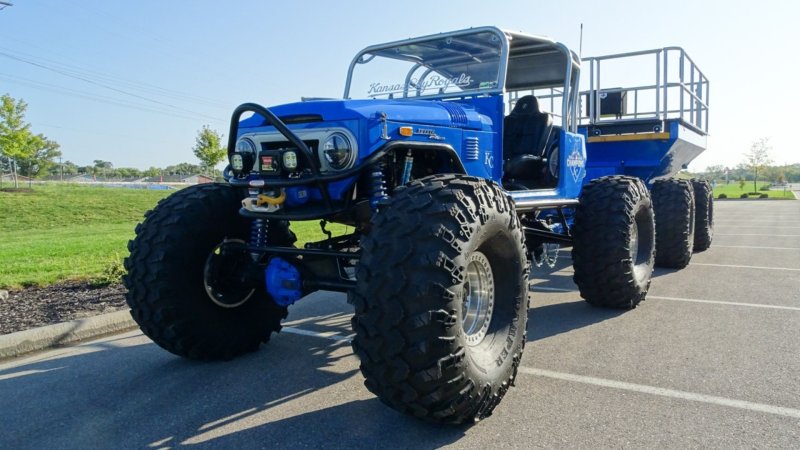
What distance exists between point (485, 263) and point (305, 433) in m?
1.47

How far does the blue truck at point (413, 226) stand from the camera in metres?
3.06

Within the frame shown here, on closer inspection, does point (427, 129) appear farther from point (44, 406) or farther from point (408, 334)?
point (44, 406)

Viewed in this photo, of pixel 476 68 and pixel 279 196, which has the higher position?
pixel 476 68

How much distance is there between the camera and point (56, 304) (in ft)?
20.9

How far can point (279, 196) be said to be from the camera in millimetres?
4066

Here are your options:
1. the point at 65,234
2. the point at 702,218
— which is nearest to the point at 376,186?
the point at 702,218

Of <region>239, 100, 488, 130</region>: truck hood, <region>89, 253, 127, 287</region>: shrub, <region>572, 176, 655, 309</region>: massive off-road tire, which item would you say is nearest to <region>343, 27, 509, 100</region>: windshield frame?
<region>239, 100, 488, 130</region>: truck hood

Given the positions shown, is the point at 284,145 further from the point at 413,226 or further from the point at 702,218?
the point at 702,218

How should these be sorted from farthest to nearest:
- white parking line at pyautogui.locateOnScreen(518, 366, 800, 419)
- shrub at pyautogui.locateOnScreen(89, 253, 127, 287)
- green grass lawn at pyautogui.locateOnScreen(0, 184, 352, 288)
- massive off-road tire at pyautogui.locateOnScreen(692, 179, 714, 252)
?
massive off-road tire at pyautogui.locateOnScreen(692, 179, 714, 252)
green grass lawn at pyautogui.locateOnScreen(0, 184, 352, 288)
shrub at pyautogui.locateOnScreen(89, 253, 127, 287)
white parking line at pyautogui.locateOnScreen(518, 366, 800, 419)

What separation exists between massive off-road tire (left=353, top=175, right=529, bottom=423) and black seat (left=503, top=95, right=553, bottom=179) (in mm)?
3072

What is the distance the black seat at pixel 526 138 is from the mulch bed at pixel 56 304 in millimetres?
4429

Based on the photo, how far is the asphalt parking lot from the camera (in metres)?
3.22

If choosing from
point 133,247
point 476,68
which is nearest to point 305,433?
point 133,247

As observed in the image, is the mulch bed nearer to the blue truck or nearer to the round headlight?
the blue truck
